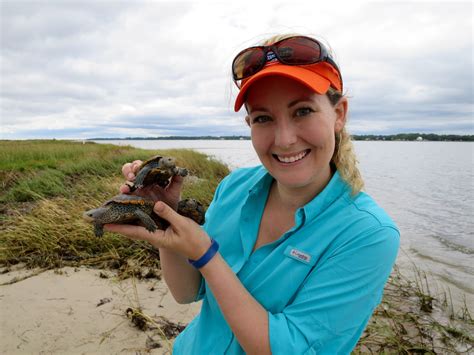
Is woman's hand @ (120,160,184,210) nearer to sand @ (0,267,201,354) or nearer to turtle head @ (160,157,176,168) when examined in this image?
turtle head @ (160,157,176,168)

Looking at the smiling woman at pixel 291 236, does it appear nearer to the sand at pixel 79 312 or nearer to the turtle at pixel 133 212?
the turtle at pixel 133 212

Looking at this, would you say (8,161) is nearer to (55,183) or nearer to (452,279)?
(55,183)

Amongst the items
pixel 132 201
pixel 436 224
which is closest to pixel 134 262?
pixel 132 201

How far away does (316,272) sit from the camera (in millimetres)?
1823

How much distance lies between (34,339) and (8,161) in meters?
13.6

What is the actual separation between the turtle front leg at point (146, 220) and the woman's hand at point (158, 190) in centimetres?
23

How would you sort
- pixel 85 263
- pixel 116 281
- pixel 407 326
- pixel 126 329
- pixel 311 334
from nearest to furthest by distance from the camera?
pixel 311 334, pixel 126 329, pixel 407 326, pixel 116 281, pixel 85 263

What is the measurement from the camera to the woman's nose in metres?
1.95

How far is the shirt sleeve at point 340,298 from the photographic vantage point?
1703 mm

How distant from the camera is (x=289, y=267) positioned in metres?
1.90

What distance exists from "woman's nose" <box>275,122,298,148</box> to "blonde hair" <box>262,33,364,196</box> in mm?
324

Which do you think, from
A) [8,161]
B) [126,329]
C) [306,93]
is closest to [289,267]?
[306,93]

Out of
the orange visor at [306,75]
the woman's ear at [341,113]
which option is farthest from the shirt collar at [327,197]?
the orange visor at [306,75]

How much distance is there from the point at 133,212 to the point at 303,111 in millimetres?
1240
